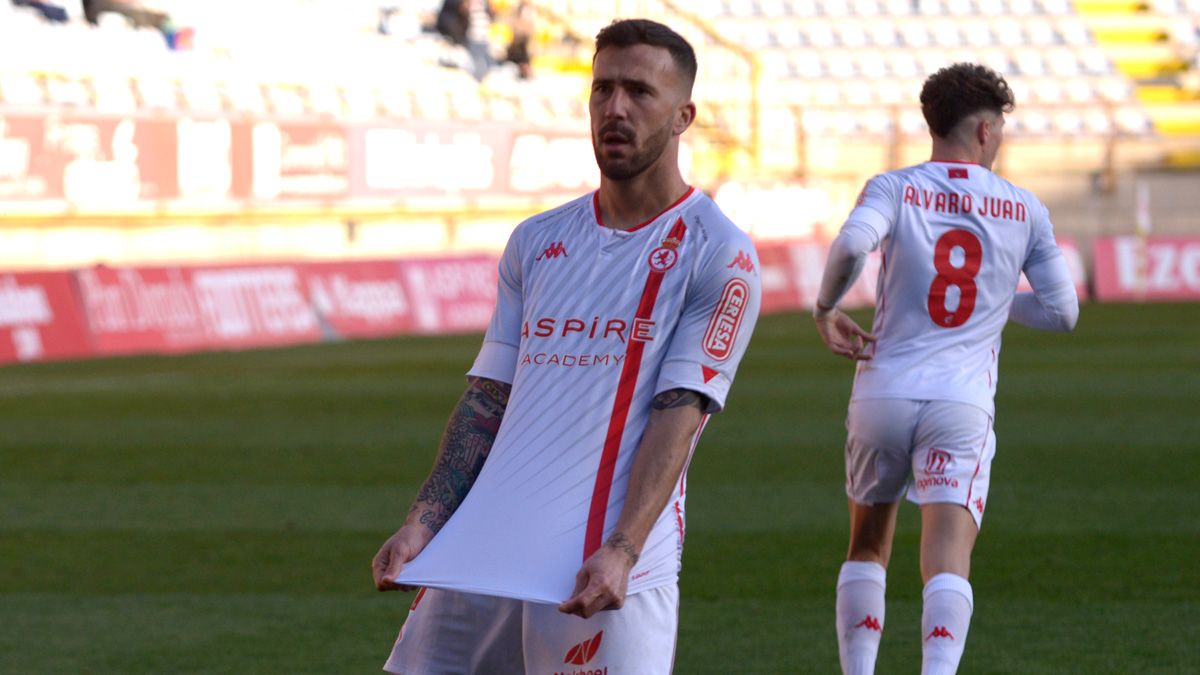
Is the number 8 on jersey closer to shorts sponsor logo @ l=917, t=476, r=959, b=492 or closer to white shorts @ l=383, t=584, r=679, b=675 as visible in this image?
shorts sponsor logo @ l=917, t=476, r=959, b=492

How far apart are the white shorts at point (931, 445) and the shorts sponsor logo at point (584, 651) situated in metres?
2.02

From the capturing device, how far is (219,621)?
670 centimetres

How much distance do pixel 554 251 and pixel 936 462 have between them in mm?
2008

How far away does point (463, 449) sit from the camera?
340 cm

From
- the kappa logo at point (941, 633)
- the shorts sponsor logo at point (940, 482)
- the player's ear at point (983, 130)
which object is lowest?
the kappa logo at point (941, 633)

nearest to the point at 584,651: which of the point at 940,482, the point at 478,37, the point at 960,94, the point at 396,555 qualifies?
the point at 396,555

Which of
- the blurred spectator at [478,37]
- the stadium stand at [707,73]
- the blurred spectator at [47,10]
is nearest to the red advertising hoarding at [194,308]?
the stadium stand at [707,73]

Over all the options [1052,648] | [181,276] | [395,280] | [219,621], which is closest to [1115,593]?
[1052,648]

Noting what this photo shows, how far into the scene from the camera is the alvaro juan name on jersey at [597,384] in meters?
3.16

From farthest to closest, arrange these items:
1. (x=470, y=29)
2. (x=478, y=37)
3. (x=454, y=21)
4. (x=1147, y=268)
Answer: (x=470, y=29), (x=454, y=21), (x=478, y=37), (x=1147, y=268)

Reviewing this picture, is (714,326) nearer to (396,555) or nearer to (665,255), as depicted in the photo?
(665,255)

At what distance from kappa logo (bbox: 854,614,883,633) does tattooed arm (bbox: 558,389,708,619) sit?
2.14 meters

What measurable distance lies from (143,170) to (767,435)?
34.2 ft

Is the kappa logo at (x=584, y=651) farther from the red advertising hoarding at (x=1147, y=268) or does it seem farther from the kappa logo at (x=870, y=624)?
the red advertising hoarding at (x=1147, y=268)
